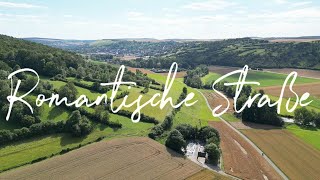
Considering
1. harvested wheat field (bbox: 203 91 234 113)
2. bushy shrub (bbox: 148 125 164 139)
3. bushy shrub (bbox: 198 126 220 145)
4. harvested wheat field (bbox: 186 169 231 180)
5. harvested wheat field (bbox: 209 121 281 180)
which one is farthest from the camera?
harvested wheat field (bbox: 203 91 234 113)


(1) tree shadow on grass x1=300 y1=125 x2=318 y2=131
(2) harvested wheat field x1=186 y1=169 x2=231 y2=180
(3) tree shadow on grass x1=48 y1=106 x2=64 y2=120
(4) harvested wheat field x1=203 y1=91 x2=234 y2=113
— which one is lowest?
(1) tree shadow on grass x1=300 y1=125 x2=318 y2=131

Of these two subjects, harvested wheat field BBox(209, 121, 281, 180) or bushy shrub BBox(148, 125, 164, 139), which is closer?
harvested wheat field BBox(209, 121, 281, 180)

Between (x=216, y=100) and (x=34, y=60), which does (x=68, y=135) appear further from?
(x=216, y=100)

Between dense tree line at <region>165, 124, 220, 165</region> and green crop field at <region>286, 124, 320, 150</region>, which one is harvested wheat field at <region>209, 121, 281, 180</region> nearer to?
dense tree line at <region>165, 124, 220, 165</region>

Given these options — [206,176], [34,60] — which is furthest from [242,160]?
[34,60]

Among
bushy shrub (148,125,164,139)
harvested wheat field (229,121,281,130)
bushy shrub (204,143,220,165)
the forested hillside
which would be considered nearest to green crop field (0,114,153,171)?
bushy shrub (148,125,164,139)

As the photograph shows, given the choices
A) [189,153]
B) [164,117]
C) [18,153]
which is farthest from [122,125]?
[18,153]
